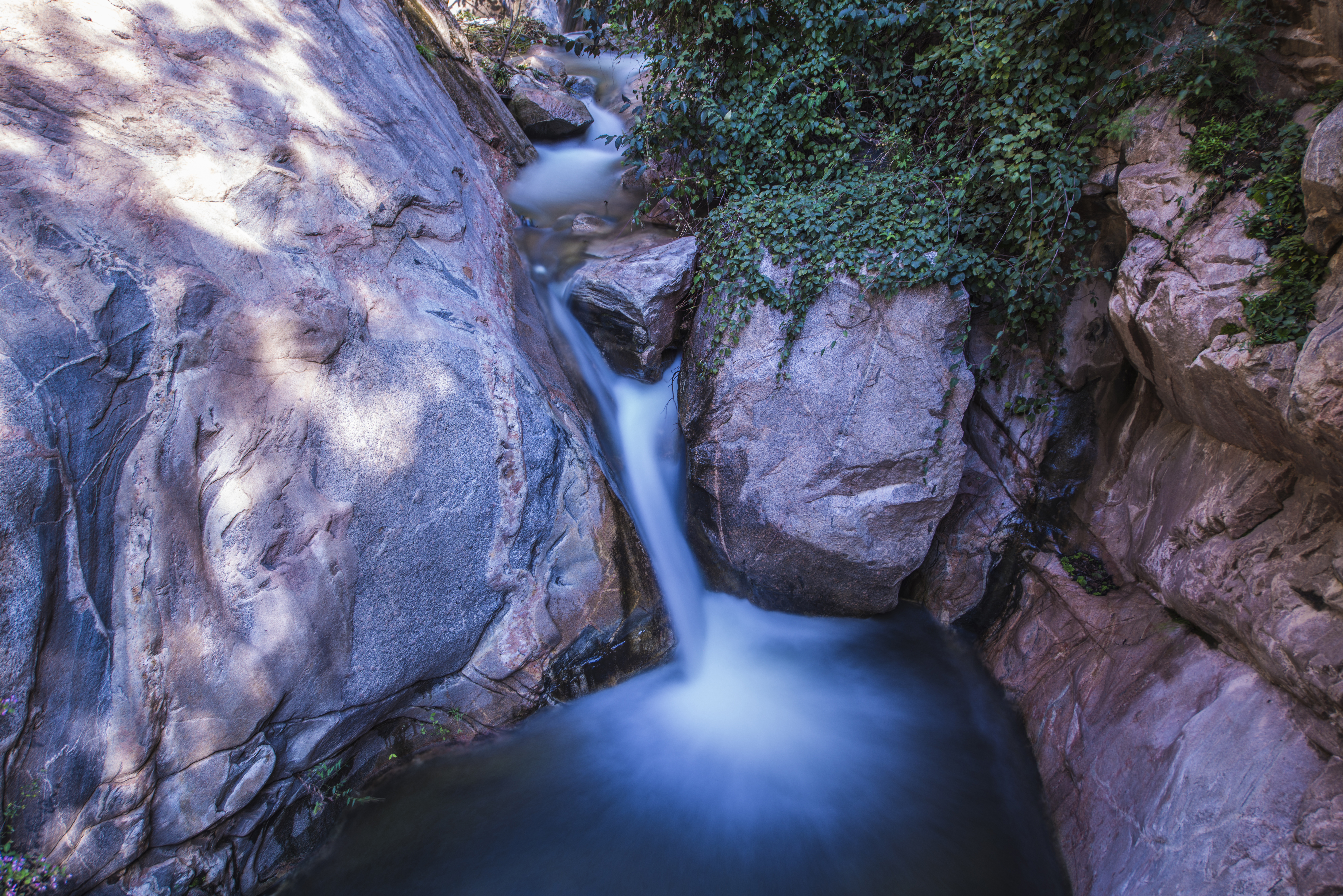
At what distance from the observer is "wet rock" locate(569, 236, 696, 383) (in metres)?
5.43

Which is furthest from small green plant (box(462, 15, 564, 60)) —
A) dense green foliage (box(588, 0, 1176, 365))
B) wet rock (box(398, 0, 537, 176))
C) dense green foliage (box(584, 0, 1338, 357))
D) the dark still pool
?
Answer: the dark still pool

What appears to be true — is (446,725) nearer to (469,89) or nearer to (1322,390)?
(1322,390)

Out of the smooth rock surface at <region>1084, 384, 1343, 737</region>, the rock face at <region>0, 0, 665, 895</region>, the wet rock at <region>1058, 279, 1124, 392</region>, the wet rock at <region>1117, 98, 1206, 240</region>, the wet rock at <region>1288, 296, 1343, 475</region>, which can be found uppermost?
the wet rock at <region>1117, 98, 1206, 240</region>

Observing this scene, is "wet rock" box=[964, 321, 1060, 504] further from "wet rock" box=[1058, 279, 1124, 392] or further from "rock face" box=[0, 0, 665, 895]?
"rock face" box=[0, 0, 665, 895]

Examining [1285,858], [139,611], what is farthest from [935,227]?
[139,611]

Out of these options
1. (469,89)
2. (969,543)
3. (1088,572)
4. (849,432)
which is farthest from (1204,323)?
(469,89)

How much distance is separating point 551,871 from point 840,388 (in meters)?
3.76

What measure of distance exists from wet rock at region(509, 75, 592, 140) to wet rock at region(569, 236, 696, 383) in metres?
4.00

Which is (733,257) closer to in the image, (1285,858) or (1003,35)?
(1003,35)

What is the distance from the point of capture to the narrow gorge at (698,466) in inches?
112

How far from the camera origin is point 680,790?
4055 mm

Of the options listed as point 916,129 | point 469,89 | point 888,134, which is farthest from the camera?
point 469,89

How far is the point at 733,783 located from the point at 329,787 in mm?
2441

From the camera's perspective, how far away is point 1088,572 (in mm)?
4555
